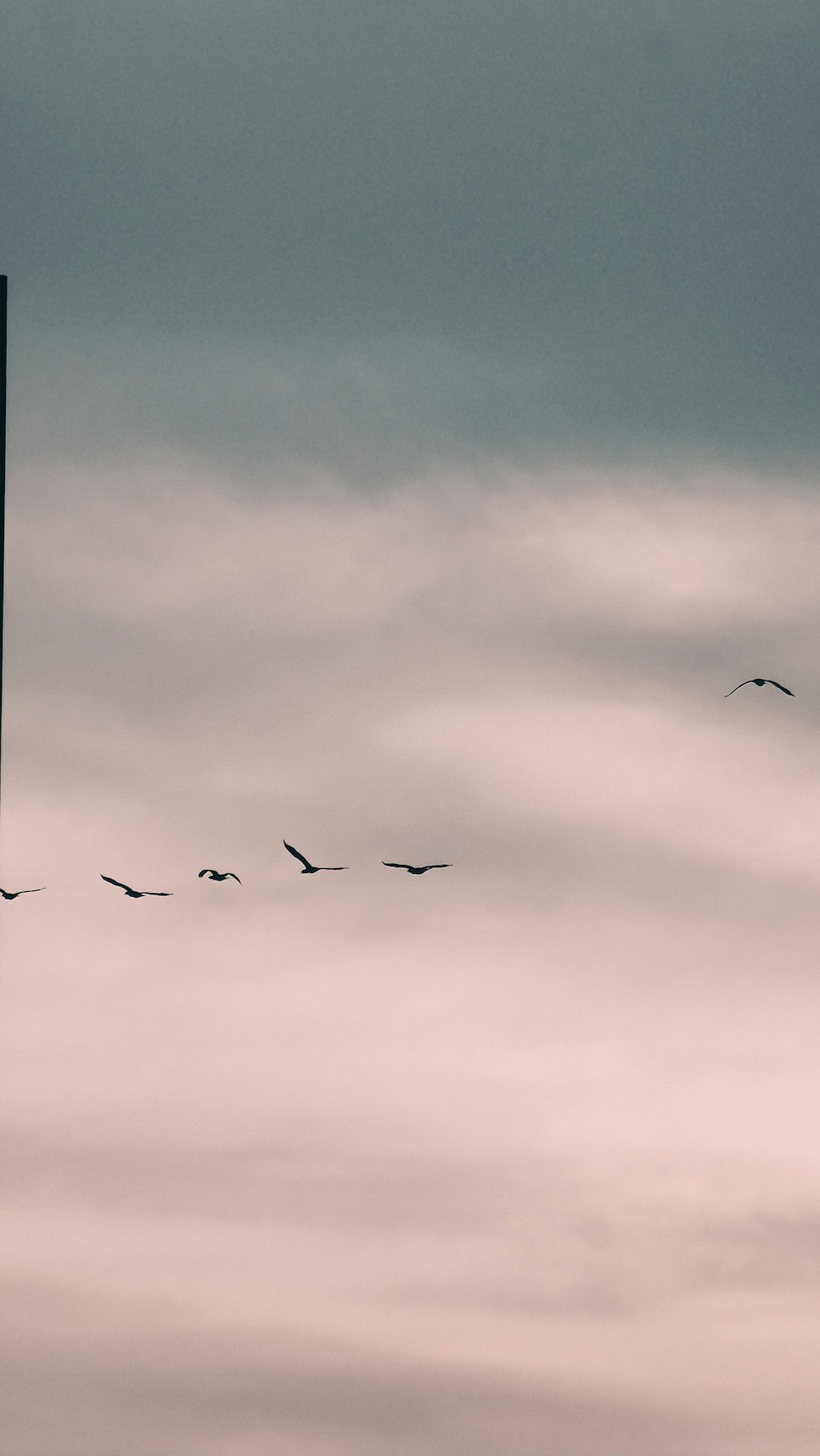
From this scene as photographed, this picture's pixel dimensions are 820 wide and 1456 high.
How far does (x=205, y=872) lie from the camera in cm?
16475

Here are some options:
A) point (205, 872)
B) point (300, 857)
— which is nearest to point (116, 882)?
point (205, 872)

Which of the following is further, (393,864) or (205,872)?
(205,872)

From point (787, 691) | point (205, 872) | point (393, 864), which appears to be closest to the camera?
point (787, 691)

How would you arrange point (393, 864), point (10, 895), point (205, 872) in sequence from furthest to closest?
point (10, 895), point (205, 872), point (393, 864)

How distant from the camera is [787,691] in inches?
5566

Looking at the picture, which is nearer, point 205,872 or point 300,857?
point 300,857

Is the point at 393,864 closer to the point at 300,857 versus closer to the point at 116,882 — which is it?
the point at 300,857

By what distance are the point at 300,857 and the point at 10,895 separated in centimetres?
4252

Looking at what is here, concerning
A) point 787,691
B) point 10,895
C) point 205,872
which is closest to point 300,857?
point 205,872

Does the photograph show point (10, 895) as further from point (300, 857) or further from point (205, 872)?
point (300, 857)

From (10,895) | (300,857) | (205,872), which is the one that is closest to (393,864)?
(300,857)

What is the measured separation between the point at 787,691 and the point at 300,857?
28.2 m

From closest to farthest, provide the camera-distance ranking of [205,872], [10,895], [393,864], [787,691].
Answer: [787,691] → [393,864] → [205,872] → [10,895]

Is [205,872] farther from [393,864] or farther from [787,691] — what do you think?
[787,691]
